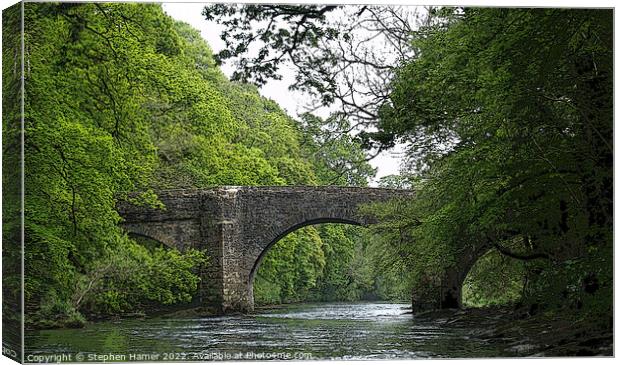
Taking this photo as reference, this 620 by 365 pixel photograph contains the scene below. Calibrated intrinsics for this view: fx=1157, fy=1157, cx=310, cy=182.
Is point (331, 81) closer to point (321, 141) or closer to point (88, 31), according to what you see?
point (321, 141)

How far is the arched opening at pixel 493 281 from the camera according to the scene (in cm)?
1241

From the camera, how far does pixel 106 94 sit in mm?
10914

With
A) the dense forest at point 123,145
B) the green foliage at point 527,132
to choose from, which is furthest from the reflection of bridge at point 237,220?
the green foliage at point 527,132

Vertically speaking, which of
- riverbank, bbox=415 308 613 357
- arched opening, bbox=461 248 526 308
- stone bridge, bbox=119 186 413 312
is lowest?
riverbank, bbox=415 308 613 357

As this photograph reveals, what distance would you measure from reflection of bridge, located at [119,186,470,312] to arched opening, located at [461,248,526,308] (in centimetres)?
136

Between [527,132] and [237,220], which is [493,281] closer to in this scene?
[527,132]

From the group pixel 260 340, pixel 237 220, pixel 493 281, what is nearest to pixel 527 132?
pixel 260 340

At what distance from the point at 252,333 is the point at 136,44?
300 cm

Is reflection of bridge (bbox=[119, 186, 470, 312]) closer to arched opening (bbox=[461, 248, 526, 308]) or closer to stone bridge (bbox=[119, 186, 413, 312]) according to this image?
stone bridge (bbox=[119, 186, 413, 312])

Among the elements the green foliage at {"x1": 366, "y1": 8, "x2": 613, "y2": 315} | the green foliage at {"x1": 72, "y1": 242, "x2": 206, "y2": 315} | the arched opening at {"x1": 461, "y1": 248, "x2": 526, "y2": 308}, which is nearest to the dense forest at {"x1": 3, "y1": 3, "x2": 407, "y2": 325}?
the green foliage at {"x1": 72, "y1": 242, "x2": 206, "y2": 315}

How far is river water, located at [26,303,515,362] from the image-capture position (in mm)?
9227

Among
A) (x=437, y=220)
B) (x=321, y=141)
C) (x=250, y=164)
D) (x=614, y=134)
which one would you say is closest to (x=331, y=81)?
(x=321, y=141)

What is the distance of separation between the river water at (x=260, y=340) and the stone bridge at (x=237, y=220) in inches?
48.1

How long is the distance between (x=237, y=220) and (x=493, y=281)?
423cm
